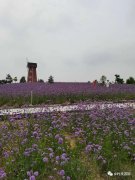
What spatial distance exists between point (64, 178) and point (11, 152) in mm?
1193

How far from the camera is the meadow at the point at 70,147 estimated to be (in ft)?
19.9

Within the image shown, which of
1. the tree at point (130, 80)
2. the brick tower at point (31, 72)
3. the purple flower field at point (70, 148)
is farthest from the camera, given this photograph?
the brick tower at point (31, 72)

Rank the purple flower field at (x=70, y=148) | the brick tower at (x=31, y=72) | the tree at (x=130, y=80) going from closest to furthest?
the purple flower field at (x=70, y=148) < the tree at (x=130, y=80) < the brick tower at (x=31, y=72)

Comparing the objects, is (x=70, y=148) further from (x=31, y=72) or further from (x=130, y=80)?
(x=31, y=72)

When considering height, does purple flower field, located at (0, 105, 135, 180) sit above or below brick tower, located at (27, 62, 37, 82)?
below

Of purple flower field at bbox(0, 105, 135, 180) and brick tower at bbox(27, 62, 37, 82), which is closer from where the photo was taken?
purple flower field at bbox(0, 105, 135, 180)

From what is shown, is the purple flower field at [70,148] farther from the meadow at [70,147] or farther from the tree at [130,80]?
the tree at [130,80]

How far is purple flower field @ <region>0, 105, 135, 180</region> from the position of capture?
6.06m

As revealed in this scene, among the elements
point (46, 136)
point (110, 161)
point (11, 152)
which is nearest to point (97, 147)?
point (110, 161)

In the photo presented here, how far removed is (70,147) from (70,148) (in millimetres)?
67

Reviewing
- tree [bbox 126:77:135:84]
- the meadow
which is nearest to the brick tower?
tree [bbox 126:77:135:84]

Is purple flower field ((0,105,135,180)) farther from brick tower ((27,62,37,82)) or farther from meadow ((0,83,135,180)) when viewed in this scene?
brick tower ((27,62,37,82))

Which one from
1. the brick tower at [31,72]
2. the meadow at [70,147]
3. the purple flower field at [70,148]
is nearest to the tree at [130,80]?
the brick tower at [31,72]

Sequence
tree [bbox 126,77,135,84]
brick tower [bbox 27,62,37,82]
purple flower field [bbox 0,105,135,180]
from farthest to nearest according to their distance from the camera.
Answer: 1. brick tower [bbox 27,62,37,82]
2. tree [bbox 126,77,135,84]
3. purple flower field [bbox 0,105,135,180]
